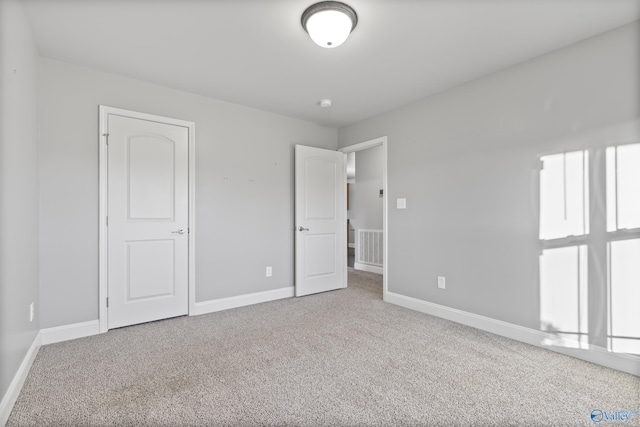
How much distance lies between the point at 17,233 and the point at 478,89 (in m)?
3.82

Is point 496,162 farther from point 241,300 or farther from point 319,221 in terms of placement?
point 241,300

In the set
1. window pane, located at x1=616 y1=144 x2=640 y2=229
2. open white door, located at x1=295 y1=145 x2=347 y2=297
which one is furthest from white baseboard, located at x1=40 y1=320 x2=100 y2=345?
window pane, located at x1=616 y1=144 x2=640 y2=229

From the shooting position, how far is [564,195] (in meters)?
2.41

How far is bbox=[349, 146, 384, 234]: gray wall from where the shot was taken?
618 centimetres

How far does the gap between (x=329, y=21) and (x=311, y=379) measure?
7.62 feet

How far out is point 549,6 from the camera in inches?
77.5

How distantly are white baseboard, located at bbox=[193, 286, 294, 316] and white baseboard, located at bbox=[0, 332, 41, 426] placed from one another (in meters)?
1.33

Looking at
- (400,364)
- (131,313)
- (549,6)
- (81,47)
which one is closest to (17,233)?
(131,313)

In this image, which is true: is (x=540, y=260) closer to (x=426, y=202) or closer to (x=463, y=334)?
(x=463, y=334)

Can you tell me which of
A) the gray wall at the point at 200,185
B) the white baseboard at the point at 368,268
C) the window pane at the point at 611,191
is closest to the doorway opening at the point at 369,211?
the white baseboard at the point at 368,268

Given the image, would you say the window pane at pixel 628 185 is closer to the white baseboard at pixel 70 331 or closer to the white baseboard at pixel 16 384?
the white baseboard at pixel 16 384

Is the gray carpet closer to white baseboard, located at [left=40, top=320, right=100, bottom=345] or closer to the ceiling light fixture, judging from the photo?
white baseboard, located at [left=40, top=320, right=100, bottom=345]

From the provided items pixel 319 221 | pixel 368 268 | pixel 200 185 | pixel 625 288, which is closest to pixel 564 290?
pixel 625 288

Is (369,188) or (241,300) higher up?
(369,188)
